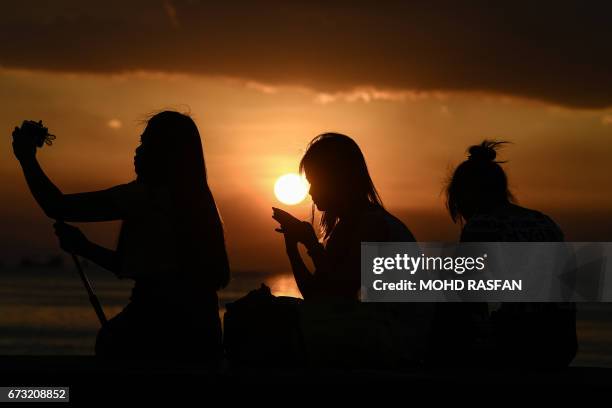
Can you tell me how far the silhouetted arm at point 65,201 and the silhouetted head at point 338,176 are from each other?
3.59ft

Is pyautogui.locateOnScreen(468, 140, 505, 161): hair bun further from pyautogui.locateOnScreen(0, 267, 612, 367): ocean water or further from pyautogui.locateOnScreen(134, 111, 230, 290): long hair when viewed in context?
pyautogui.locateOnScreen(0, 267, 612, 367): ocean water

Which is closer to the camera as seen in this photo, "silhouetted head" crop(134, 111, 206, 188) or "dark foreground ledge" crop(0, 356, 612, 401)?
"dark foreground ledge" crop(0, 356, 612, 401)

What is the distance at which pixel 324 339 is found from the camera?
5176 mm

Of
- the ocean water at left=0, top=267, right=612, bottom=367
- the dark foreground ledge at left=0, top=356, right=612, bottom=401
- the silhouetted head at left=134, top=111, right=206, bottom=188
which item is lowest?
the dark foreground ledge at left=0, top=356, right=612, bottom=401

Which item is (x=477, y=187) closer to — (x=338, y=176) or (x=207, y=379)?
(x=338, y=176)

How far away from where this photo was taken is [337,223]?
5387mm

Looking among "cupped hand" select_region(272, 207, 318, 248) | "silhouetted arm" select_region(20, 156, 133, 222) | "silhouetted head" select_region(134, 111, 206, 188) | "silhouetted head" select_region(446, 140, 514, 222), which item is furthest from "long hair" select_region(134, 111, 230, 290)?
"silhouetted head" select_region(446, 140, 514, 222)

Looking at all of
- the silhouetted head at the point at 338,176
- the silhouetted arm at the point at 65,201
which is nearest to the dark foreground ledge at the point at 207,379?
the silhouetted arm at the point at 65,201

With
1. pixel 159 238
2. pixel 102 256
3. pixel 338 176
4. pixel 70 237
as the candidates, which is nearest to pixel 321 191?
pixel 338 176

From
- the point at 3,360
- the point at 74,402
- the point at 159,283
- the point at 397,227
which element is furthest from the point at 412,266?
the point at 3,360

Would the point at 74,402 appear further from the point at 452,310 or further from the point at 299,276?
the point at 452,310

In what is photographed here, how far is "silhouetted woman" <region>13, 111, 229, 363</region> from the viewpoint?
201 inches

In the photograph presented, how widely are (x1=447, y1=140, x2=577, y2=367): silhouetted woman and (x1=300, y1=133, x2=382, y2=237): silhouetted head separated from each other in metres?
0.72

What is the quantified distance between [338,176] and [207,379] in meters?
1.36
